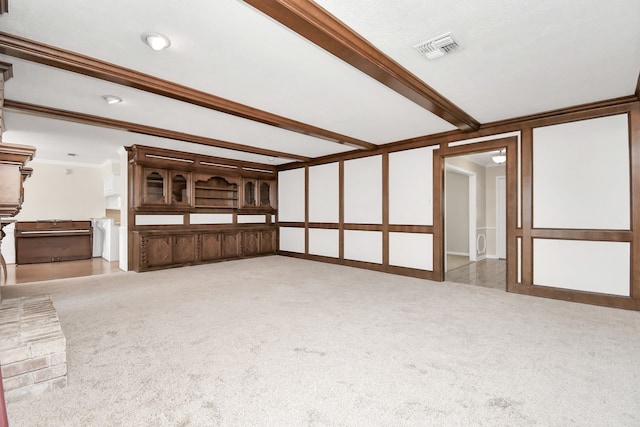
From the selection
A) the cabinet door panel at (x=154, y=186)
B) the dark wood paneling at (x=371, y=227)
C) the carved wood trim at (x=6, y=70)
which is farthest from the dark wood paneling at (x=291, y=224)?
the carved wood trim at (x=6, y=70)

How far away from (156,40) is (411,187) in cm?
436

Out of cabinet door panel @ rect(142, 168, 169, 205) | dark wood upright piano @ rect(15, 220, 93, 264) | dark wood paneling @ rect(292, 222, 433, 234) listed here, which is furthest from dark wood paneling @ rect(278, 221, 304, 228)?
dark wood upright piano @ rect(15, 220, 93, 264)

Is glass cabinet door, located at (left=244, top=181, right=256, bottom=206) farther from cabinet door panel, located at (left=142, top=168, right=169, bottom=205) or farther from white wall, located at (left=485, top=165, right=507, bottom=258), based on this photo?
white wall, located at (left=485, top=165, right=507, bottom=258)

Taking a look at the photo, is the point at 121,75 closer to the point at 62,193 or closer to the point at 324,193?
the point at 324,193

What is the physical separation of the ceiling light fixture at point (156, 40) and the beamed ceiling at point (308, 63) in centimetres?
6

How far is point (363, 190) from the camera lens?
20.9 ft

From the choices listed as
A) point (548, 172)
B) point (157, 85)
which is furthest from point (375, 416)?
point (548, 172)

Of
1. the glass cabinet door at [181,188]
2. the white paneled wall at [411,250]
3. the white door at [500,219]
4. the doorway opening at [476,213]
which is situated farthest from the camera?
the white door at [500,219]

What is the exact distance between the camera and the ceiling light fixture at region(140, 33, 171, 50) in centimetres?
235

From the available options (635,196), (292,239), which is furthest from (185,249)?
(635,196)

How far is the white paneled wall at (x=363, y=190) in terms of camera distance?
6.13m

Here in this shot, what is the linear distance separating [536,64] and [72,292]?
19.7 feet

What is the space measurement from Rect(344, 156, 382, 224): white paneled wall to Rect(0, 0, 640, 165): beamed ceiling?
1428mm

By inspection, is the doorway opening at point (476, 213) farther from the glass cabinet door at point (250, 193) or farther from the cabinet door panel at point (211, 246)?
the cabinet door panel at point (211, 246)
